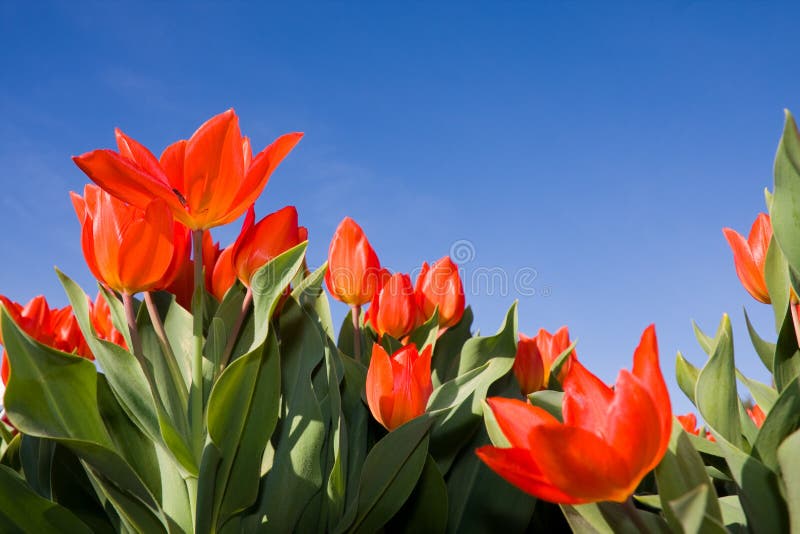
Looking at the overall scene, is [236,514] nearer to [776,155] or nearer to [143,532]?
[143,532]

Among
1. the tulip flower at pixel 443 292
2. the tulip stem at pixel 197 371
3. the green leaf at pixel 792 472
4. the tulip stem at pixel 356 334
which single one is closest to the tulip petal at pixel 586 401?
the green leaf at pixel 792 472

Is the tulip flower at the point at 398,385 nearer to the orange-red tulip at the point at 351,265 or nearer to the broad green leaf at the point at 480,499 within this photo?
the broad green leaf at the point at 480,499

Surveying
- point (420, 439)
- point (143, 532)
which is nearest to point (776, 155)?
point (420, 439)

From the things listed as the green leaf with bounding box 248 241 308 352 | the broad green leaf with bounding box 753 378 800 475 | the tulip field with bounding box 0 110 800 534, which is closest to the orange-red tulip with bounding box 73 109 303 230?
the tulip field with bounding box 0 110 800 534

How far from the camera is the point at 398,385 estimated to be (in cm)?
126

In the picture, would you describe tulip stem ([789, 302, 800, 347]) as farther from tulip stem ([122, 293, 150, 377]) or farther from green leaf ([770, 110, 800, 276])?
tulip stem ([122, 293, 150, 377])

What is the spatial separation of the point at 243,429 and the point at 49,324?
1.23 meters

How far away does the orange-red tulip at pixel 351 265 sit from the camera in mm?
1732

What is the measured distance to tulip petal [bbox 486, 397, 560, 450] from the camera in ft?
2.54

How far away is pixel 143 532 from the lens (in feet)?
4.13

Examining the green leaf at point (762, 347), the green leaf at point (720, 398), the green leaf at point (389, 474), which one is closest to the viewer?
the green leaf at point (720, 398)

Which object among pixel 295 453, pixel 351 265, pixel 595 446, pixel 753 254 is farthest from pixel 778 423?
pixel 351 265

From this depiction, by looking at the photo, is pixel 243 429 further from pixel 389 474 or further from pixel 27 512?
pixel 27 512

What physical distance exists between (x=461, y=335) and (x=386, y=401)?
2.93 feet
